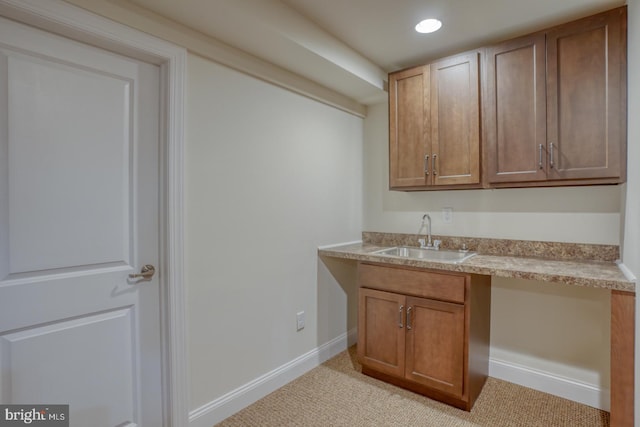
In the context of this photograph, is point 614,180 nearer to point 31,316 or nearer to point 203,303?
point 203,303

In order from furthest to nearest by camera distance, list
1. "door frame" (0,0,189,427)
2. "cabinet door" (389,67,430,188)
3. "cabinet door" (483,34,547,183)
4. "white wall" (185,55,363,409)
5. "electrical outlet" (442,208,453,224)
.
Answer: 1. "electrical outlet" (442,208,453,224)
2. "cabinet door" (389,67,430,188)
3. "cabinet door" (483,34,547,183)
4. "white wall" (185,55,363,409)
5. "door frame" (0,0,189,427)

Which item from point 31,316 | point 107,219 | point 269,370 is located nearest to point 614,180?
point 269,370

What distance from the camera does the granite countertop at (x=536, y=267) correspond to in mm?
1559

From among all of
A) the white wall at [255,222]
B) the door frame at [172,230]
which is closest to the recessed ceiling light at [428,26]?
the white wall at [255,222]

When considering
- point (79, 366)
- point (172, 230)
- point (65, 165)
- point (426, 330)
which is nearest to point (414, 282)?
point (426, 330)

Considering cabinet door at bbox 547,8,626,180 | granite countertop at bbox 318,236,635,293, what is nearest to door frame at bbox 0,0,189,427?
granite countertop at bbox 318,236,635,293

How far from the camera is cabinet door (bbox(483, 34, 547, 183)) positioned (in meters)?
1.92

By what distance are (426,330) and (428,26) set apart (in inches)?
74.0

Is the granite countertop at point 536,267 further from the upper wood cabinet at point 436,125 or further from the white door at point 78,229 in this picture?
the white door at point 78,229

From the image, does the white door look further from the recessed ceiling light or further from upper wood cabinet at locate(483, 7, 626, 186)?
upper wood cabinet at locate(483, 7, 626, 186)

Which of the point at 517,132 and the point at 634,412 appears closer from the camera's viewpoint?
the point at 634,412

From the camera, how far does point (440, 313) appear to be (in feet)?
6.61

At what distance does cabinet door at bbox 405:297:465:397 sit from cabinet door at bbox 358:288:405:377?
0.19ft

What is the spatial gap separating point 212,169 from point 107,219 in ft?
1.89
